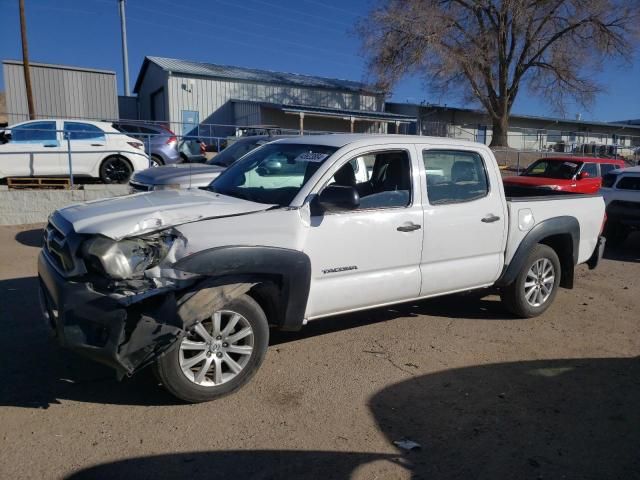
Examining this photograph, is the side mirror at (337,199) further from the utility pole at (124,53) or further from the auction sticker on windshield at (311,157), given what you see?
the utility pole at (124,53)

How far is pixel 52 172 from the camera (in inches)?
456

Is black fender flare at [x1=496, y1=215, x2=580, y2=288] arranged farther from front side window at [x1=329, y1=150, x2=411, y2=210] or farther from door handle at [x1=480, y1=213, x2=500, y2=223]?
front side window at [x1=329, y1=150, x2=411, y2=210]

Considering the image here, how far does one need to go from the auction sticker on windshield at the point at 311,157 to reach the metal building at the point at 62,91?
26.4 metres

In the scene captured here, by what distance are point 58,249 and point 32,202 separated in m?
8.20

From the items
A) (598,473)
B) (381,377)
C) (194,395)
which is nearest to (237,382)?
(194,395)

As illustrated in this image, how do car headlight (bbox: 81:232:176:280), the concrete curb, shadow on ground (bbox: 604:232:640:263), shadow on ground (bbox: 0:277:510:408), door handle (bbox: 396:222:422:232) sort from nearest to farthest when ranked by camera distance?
car headlight (bbox: 81:232:176:280) → shadow on ground (bbox: 0:277:510:408) → door handle (bbox: 396:222:422:232) → shadow on ground (bbox: 604:232:640:263) → the concrete curb

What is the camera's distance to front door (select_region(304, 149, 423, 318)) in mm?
3996

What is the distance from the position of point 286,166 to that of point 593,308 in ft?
13.1

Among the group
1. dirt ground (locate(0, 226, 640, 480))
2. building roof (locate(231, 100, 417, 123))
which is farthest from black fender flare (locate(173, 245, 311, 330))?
building roof (locate(231, 100, 417, 123))

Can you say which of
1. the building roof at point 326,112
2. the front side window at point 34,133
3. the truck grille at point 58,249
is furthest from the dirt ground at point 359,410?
the building roof at point 326,112

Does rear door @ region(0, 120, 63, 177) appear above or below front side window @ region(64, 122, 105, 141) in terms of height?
below

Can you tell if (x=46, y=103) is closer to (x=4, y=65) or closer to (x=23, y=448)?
(x=4, y=65)

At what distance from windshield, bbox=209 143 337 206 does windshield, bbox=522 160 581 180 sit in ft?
33.1

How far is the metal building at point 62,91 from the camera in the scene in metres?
28.0
